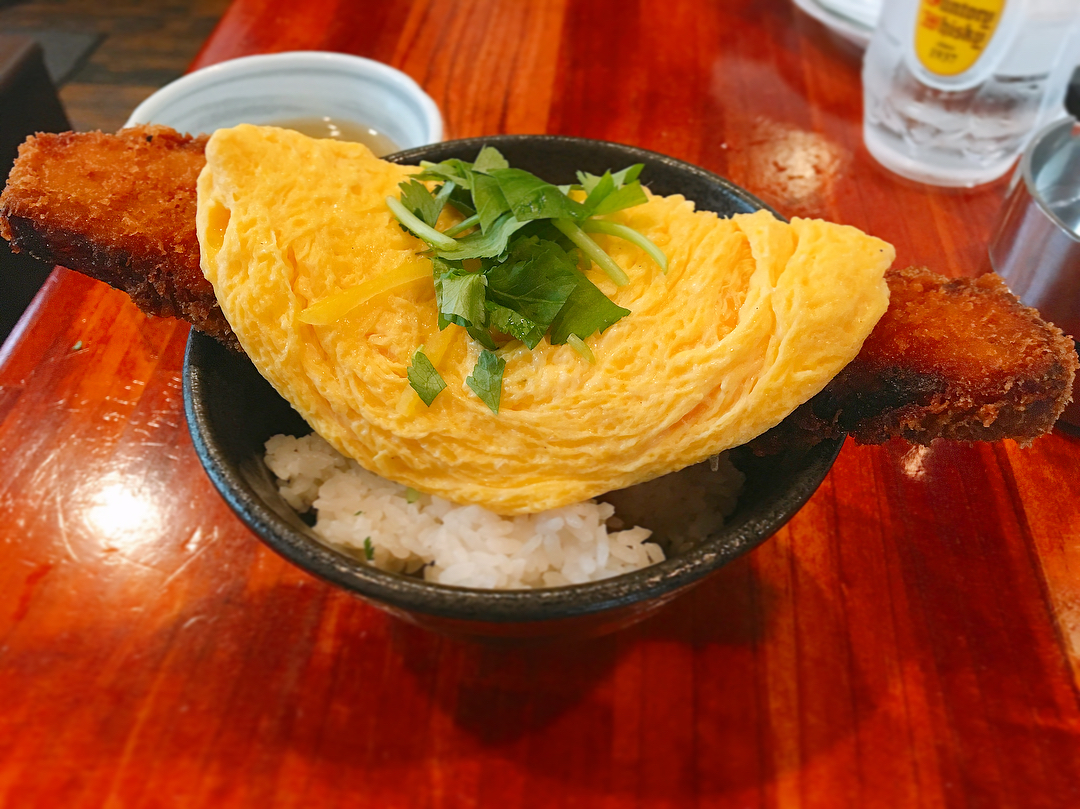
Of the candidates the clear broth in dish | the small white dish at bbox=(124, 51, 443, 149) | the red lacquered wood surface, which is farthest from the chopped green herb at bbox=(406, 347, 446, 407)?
the clear broth in dish

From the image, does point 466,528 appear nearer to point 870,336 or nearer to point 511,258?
point 511,258

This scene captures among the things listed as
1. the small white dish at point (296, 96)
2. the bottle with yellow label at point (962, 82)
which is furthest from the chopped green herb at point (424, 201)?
the bottle with yellow label at point (962, 82)

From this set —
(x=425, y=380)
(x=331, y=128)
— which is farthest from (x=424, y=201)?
(x=331, y=128)

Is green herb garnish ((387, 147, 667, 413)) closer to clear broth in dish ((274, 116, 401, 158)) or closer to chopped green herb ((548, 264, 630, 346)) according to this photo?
chopped green herb ((548, 264, 630, 346))

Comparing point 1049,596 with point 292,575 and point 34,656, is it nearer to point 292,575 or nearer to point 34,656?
point 292,575

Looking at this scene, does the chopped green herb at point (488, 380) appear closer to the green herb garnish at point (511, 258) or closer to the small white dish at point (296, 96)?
the green herb garnish at point (511, 258)
